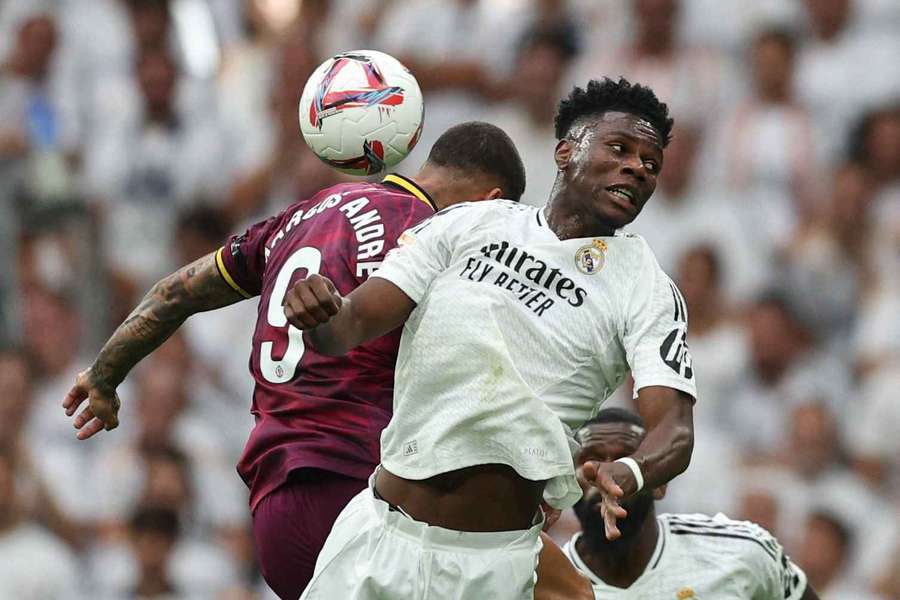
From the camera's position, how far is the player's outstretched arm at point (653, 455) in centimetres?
447

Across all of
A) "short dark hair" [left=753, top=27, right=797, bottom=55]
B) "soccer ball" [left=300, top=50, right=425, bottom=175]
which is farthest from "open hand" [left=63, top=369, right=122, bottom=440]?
"short dark hair" [left=753, top=27, right=797, bottom=55]

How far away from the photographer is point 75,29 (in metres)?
12.3

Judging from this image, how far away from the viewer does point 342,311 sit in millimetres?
4891

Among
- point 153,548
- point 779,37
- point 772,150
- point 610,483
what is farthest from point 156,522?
point 610,483

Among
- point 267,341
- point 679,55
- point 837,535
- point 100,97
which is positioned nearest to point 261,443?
point 267,341

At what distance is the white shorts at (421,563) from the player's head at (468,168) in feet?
4.30

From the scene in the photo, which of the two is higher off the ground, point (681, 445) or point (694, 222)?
point (681, 445)

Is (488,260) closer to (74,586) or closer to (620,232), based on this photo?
(620,232)

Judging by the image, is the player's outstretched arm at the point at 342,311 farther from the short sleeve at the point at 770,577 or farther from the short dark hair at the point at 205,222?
the short dark hair at the point at 205,222

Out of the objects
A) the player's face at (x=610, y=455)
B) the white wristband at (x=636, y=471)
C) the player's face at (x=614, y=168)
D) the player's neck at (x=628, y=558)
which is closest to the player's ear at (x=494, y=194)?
the player's face at (x=614, y=168)

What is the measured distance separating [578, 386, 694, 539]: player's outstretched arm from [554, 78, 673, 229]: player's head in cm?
59

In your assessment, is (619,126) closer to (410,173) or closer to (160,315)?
(160,315)

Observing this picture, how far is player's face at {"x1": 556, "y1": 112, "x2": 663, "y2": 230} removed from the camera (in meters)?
5.07

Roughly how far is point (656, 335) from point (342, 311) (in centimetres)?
85
